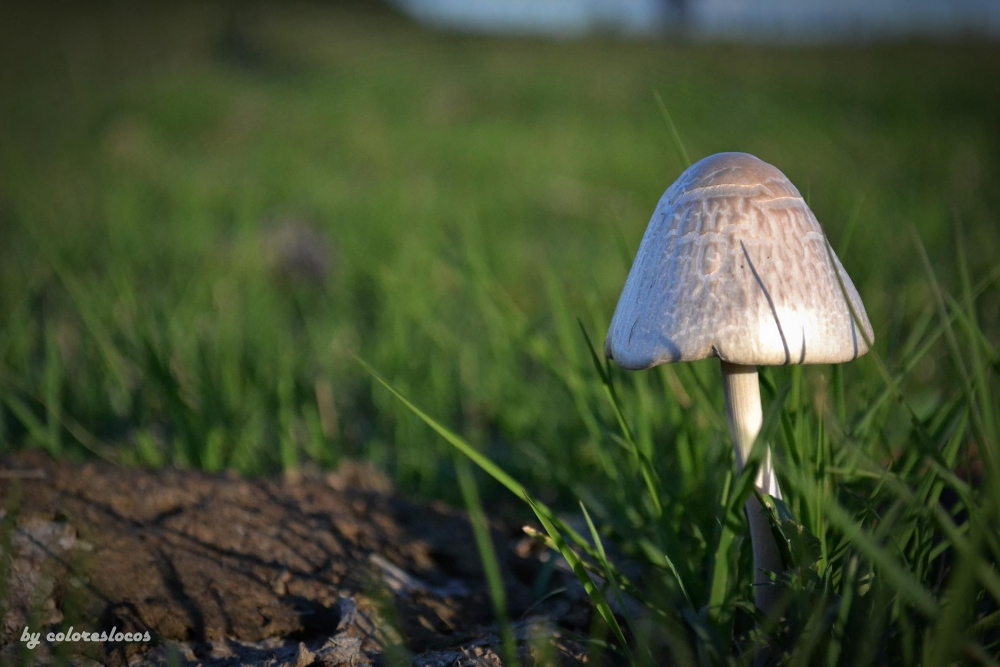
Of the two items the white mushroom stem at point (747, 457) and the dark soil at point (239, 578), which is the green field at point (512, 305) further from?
the dark soil at point (239, 578)

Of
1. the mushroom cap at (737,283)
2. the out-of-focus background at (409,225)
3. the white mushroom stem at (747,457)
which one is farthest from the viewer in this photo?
the out-of-focus background at (409,225)

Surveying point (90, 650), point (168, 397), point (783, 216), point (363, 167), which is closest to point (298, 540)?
point (90, 650)

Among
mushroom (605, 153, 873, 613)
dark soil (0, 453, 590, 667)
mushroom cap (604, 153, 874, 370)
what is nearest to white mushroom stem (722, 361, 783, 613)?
mushroom (605, 153, 873, 613)

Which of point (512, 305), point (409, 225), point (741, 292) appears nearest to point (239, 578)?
point (512, 305)

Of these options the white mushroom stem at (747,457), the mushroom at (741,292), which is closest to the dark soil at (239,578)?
the white mushroom stem at (747,457)

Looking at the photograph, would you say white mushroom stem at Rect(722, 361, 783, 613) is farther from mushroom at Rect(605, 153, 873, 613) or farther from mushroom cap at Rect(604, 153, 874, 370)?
mushroom cap at Rect(604, 153, 874, 370)

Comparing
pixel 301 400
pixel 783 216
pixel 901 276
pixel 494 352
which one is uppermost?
pixel 783 216

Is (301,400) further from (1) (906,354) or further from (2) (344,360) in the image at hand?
(1) (906,354)
